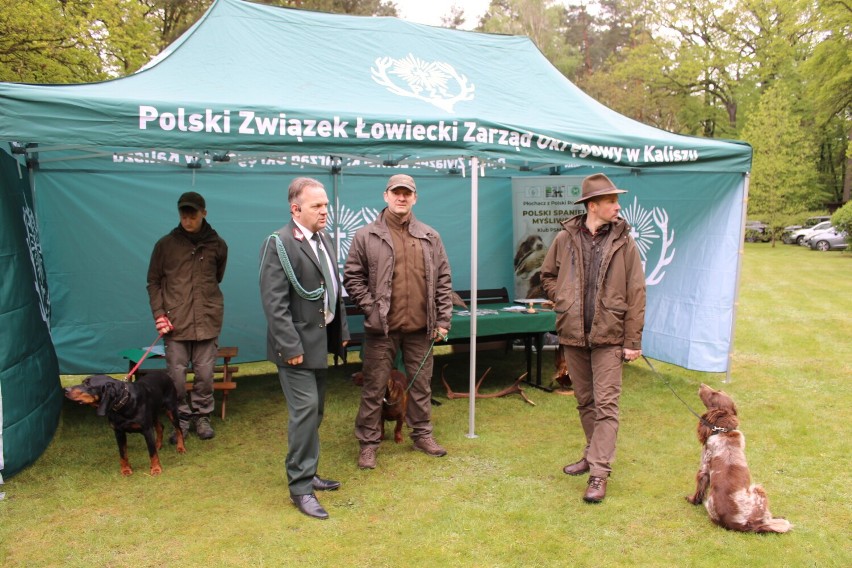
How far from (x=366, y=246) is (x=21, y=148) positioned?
2.99m

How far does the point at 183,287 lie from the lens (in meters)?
4.70

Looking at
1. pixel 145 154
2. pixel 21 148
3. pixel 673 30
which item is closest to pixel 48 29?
pixel 145 154

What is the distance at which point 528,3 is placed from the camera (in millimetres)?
36031

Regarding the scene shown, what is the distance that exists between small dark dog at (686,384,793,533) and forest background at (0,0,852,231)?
19.0m

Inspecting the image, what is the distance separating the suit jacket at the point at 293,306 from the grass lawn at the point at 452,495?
941 millimetres

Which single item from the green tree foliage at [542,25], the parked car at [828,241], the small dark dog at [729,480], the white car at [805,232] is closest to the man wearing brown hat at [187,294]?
the small dark dog at [729,480]

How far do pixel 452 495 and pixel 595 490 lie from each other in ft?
2.77

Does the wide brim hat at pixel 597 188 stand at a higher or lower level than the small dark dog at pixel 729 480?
higher

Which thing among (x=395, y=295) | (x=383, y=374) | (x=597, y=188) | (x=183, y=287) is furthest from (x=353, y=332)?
(x=597, y=188)

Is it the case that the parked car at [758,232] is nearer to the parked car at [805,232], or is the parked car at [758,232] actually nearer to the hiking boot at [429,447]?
the parked car at [805,232]

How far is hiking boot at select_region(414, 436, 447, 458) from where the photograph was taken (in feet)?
15.0

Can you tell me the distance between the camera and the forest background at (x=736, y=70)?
26109 millimetres

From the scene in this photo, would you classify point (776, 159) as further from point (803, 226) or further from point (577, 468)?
point (577, 468)

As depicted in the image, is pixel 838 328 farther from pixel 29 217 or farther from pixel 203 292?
pixel 29 217
